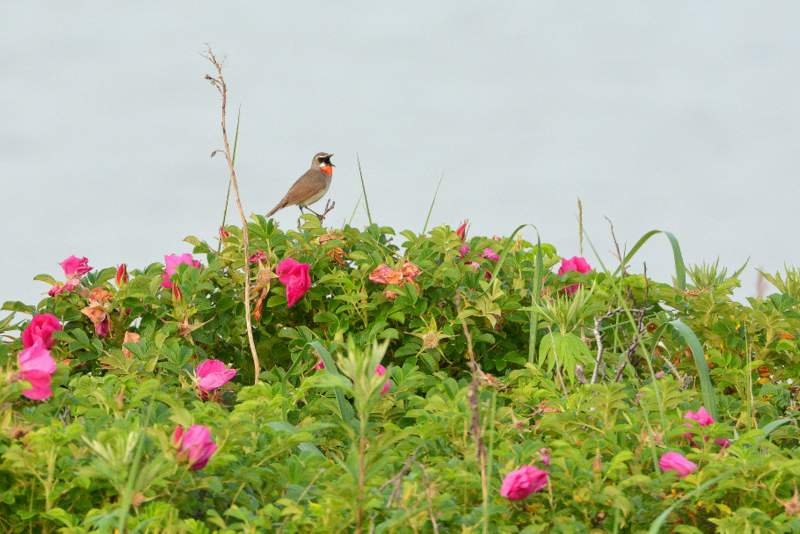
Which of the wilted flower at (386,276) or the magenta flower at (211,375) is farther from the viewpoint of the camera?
the wilted flower at (386,276)

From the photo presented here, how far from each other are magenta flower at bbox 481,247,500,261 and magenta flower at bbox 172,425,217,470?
2994mm

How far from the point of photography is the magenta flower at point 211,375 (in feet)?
14.6

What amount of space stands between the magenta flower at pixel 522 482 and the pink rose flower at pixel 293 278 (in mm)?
2303

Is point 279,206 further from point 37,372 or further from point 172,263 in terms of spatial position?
point 37,372

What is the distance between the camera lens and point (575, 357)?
14.5 ft

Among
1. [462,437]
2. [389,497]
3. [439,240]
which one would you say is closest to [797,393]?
[439,240]

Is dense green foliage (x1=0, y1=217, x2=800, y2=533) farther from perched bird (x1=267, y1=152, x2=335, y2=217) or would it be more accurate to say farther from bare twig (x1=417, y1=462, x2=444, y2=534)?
perched bird (x1=267, y1=152, x2=335, y2=217)

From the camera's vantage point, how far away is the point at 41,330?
16.5 feet

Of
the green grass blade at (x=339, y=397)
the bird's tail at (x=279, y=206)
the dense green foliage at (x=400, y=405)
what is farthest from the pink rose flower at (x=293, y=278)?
the bird's tail at (x=279, y=206)

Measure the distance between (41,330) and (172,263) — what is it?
0.72 metres

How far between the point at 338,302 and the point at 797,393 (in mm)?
2265

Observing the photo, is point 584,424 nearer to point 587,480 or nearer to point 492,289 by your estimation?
point 587,480

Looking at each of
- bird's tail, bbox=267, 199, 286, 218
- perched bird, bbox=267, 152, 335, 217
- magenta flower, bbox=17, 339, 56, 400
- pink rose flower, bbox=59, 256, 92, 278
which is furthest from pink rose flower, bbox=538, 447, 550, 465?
bird's tail, bbox=267, 199, 286, 218

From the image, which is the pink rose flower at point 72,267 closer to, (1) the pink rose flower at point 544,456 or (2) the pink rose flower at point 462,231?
(2) the pink rose flower at point 462,231
